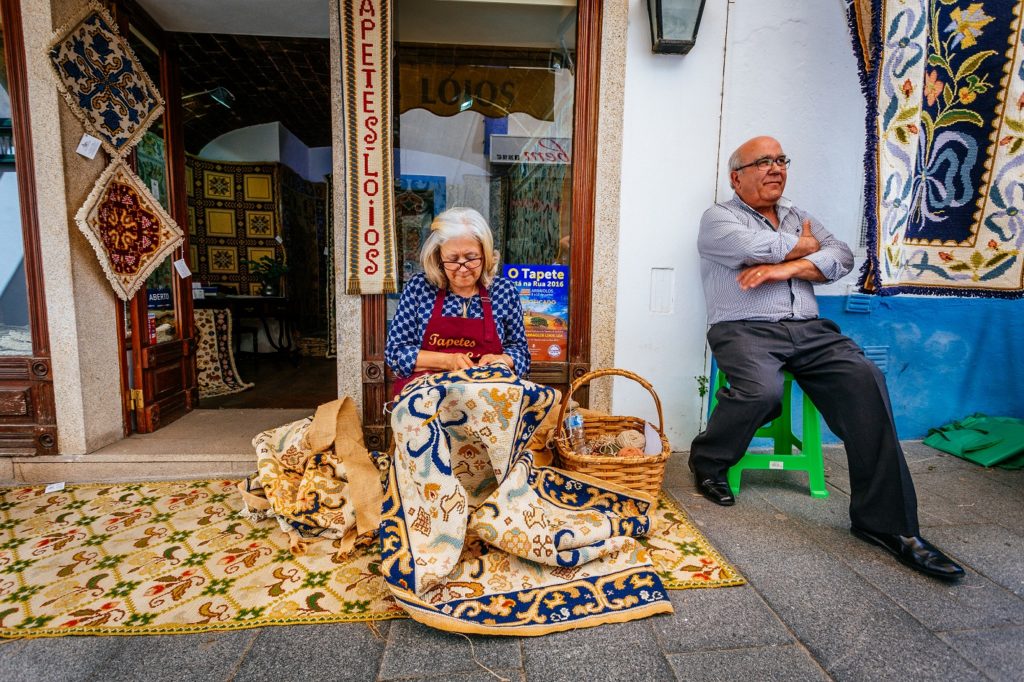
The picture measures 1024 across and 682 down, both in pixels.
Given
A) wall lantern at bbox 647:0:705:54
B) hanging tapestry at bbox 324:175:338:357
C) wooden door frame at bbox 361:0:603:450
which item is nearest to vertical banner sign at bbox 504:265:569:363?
wooden door frame at bbox 361:0:603:450

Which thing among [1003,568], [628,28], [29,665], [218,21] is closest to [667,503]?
[1003,568]

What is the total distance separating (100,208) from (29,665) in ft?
7.81

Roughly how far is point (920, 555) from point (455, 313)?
2213mm

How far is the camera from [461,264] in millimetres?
2365

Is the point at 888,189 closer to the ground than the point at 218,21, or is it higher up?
closer to the ground

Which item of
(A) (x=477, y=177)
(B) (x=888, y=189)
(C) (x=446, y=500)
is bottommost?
(C) (x=446, y=500)

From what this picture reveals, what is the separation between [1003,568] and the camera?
2.04 m

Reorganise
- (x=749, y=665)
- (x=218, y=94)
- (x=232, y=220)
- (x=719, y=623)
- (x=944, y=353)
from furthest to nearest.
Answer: (x=232, y=220) < (x=218, y=94) < (x=944, y=353) < (x=719, y=623) < (x=749, y=665)

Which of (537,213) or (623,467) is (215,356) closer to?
(537,213)

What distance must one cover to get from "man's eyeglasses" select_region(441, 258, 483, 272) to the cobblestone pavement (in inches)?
58.0

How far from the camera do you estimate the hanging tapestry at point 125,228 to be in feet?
9.35

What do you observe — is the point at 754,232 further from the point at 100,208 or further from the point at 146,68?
the point at 146,68

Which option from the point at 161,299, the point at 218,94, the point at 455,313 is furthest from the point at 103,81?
the point at 218,94

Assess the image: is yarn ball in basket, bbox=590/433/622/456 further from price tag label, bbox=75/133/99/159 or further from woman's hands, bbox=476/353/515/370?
price tag label, bbox=75/133/99/159
